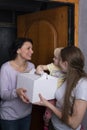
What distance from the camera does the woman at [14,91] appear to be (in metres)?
2.35

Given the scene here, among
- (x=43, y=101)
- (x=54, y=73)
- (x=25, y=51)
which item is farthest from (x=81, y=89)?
(x=25, y=51)

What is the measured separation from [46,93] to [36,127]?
1.11m

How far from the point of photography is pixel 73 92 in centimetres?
185

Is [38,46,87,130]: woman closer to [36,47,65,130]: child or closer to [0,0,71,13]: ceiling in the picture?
[36,47,65,130]: child

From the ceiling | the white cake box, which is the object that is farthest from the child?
the ceiling

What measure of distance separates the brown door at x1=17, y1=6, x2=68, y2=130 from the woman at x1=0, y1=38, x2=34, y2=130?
0.32 m

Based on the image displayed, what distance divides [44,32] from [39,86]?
96 centimetres

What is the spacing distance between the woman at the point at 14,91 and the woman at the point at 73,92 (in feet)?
1.72

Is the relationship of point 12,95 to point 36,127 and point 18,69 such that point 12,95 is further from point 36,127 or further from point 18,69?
point 36,127

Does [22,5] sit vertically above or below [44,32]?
above

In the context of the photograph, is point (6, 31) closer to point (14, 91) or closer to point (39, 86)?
point (14, 91)

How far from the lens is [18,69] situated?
245 cm

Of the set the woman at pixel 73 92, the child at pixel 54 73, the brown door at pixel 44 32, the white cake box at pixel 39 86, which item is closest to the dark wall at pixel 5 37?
the brown door at pixel 44 32

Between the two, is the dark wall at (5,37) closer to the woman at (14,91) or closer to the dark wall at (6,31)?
the dark wall at (6,31)
